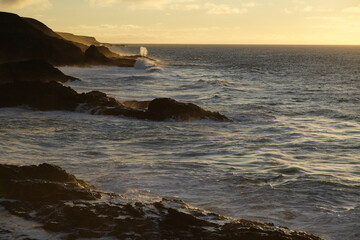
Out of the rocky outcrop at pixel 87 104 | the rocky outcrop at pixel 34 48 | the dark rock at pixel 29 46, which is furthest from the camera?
the rocky outcrop at pixel 34 48

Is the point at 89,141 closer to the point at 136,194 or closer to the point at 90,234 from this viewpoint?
the point at 136,194

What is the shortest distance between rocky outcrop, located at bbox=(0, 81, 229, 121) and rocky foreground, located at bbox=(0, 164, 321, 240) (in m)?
12.3

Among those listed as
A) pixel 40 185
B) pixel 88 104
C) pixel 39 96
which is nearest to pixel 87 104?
pixel 88 104

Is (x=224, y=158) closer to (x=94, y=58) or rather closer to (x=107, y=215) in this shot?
(x=107, y=215)

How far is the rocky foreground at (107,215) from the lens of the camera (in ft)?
27.3

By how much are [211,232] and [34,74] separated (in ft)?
105

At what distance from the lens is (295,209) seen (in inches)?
411

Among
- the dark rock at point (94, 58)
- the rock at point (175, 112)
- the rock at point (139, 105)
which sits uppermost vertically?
the dark rock at point (94, 58)

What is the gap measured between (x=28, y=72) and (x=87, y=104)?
47.8 ft

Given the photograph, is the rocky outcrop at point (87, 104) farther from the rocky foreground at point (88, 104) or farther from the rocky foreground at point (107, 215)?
the rocky foreground at point (107, 215)

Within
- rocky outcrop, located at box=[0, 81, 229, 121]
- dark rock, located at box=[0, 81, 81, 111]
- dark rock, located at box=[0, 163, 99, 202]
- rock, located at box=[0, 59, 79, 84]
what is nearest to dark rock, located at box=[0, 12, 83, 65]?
rock, located at box=[0, 59, 79, 84]

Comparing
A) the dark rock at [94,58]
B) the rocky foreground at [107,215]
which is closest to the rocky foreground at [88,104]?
the rocky foreground at [107,215]

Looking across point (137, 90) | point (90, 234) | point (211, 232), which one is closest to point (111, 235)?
point (90, 234)

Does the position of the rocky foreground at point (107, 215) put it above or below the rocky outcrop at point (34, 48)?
below
